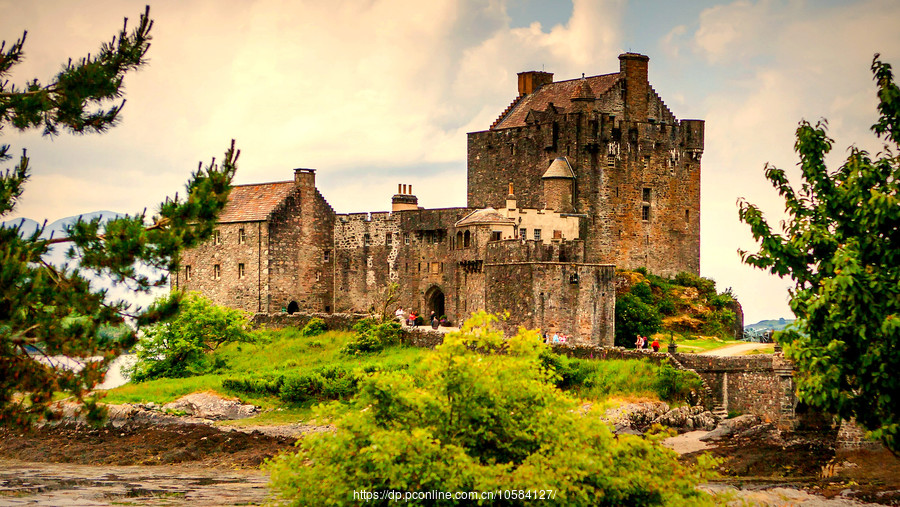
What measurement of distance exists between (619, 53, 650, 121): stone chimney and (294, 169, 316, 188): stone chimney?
688 inches

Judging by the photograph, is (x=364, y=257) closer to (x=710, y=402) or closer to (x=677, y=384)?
(x=677, y=384)

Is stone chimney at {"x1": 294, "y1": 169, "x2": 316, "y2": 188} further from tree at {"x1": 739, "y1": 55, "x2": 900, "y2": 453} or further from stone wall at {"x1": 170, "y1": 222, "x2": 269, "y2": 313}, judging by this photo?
tree at {"x1": 739, "y1": 55, "x2": 900, "y2": 453}

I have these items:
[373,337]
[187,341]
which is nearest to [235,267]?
[187,341]

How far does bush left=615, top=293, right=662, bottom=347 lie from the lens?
52.1 m

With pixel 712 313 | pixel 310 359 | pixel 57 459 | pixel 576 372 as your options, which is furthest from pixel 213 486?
pixel 712 313

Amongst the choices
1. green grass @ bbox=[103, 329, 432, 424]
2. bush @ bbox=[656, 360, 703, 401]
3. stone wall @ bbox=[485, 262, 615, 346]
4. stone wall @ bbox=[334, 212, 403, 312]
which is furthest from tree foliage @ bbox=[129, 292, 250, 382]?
bush @ bbox=[656, 360, 703, 401]

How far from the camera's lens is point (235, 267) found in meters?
62.2

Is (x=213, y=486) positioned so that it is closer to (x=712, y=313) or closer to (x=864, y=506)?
(x=864, y=506)

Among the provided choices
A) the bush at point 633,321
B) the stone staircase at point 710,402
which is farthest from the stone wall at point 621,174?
the stone staircase at point 710,402

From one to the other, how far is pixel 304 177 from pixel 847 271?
43958mm

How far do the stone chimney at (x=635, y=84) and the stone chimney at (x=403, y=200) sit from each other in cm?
1270

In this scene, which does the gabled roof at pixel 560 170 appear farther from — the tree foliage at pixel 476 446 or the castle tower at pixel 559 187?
the tree foliage at pixel 476 446

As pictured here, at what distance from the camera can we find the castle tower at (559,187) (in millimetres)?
57344

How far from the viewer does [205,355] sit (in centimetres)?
5409
